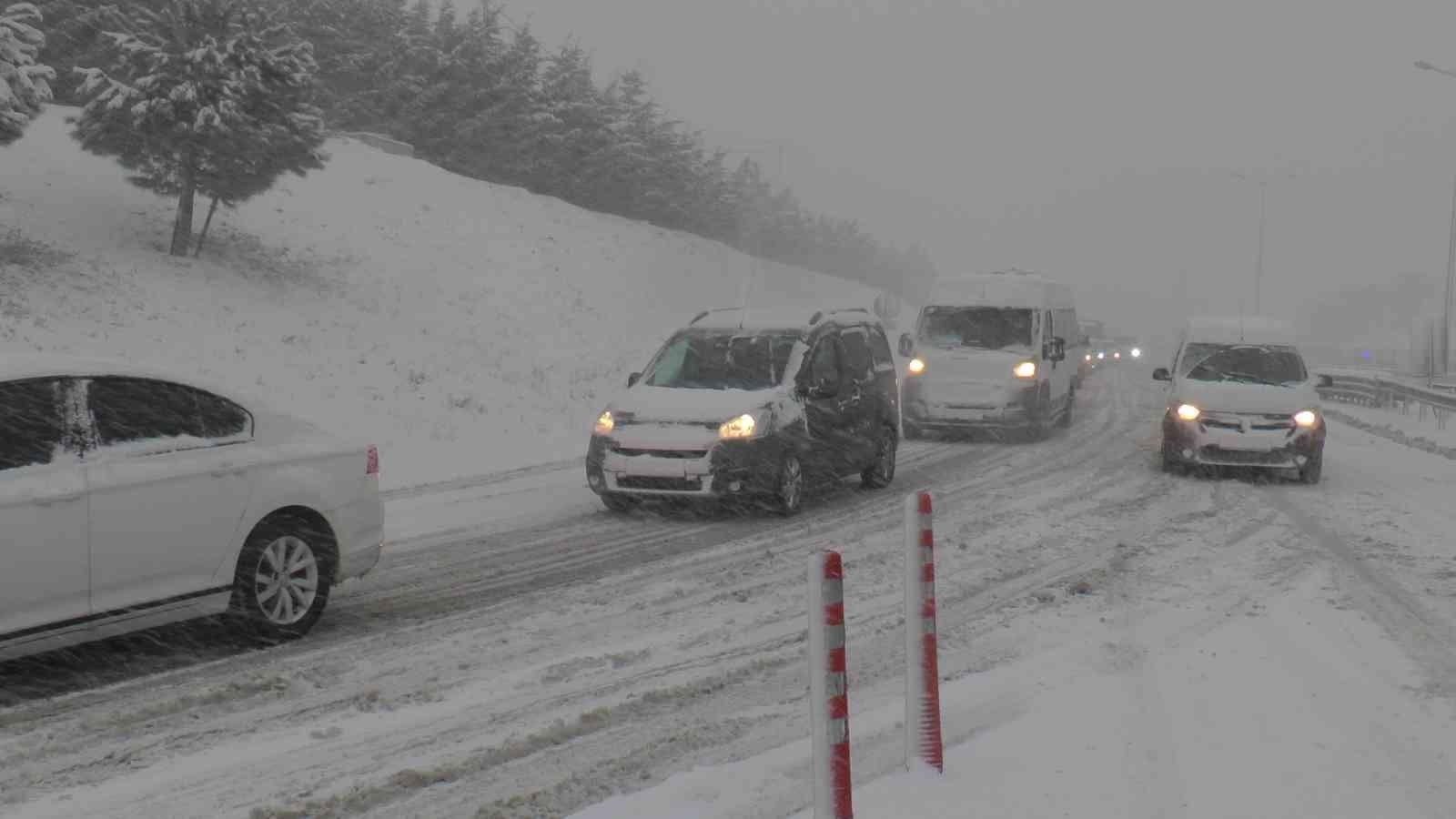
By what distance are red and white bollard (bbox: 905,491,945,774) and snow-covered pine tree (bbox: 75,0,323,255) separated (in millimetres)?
22278

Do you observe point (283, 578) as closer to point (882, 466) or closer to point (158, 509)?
point (158, 509)

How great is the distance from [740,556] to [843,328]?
4.49 metres

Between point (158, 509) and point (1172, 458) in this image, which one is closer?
point (158, 509)

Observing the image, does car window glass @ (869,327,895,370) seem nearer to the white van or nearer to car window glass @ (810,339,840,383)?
car window glass @ (810,339,840,383)

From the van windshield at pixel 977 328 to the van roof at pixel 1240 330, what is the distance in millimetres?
3127

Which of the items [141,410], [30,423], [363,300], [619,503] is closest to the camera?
[30,423]

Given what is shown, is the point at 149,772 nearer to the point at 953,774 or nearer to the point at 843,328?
the point at 953,774

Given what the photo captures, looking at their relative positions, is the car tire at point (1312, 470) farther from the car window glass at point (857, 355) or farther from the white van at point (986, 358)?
the car window glass at point (857, 355)

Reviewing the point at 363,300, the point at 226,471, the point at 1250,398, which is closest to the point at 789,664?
the point at 226,471

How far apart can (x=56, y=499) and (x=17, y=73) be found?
16041 millimetres

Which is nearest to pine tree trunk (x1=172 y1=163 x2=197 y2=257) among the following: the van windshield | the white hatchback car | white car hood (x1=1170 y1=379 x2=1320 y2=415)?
the van windshield

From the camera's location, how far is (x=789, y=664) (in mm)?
6711

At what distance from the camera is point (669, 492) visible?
444 inches

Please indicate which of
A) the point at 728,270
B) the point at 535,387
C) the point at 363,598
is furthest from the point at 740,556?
the point at 728,270
